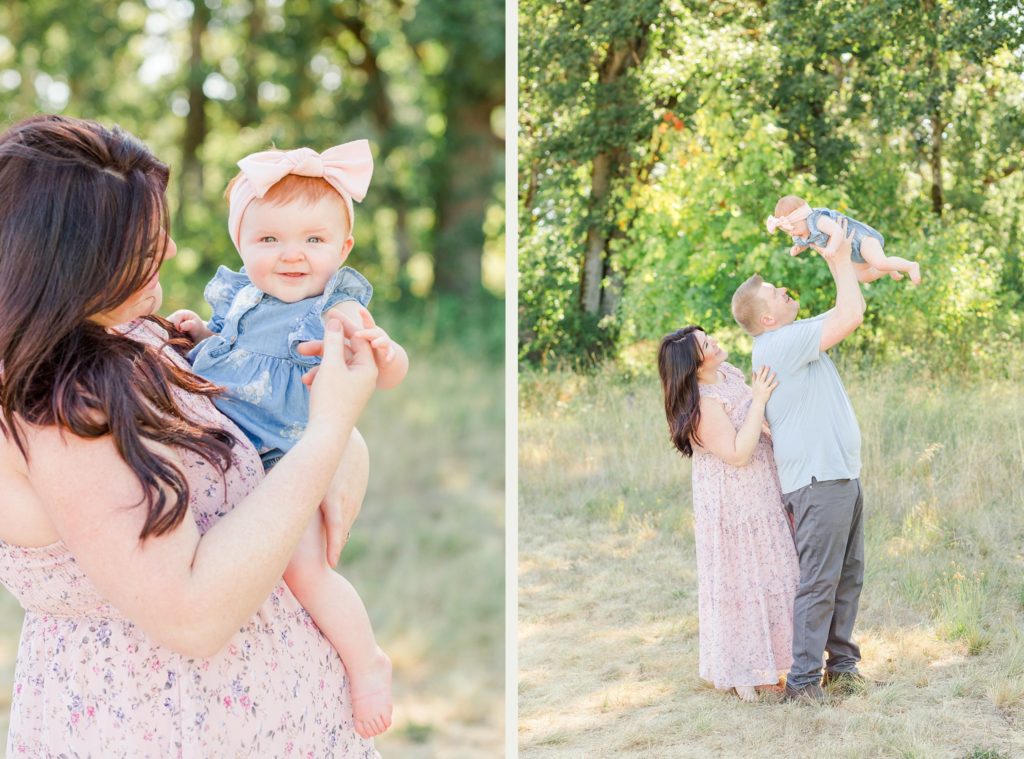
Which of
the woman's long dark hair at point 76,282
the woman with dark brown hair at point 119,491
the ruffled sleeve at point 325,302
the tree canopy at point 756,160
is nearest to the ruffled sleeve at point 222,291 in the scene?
the ruffled sleeve at point 325,302

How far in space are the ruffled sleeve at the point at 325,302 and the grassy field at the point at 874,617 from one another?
1963 millimetres

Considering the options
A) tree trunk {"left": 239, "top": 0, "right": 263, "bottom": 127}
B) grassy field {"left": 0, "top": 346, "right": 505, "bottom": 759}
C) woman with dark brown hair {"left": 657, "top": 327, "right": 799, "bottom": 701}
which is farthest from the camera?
tree trunk {"left": 239, "top": 0, "right": 263, "bottom": 127}

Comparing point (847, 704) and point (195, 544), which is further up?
point (195, 544)

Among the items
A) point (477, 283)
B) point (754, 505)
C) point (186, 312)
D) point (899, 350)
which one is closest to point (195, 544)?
point (186, 312)

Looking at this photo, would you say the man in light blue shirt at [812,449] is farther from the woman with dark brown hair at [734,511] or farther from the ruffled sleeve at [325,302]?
the ruffled sleeve at [325,302]

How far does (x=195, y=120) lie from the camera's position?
7.29m

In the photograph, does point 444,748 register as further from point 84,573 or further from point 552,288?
point 84,573

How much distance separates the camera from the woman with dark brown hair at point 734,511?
2.84m

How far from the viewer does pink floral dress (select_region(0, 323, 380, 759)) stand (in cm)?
121

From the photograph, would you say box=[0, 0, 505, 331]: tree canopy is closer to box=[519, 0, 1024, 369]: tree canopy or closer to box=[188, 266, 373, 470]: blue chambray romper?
box=[519, 0, 1024, 369]: tree canopy

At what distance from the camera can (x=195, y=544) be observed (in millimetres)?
1118

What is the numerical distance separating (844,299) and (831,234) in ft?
0.50

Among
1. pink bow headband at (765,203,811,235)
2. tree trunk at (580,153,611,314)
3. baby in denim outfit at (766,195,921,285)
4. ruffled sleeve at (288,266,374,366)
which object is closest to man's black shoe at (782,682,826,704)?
Result: baby in denim outfit at (766,195,921,285)

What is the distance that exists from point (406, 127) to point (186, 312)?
5.82 meters
